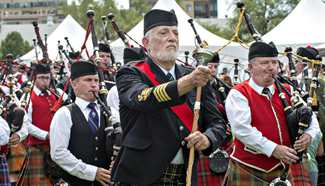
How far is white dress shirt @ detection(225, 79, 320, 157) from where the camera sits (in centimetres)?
496

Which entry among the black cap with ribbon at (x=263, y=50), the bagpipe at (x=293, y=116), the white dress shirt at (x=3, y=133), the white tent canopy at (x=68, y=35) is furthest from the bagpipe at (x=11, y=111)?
the white tent canopy at (x=68, y=35)

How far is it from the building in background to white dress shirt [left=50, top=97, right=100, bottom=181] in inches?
4434

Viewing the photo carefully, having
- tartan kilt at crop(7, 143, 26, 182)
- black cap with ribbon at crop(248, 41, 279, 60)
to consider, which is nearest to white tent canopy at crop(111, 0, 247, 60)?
tartan kilt at crop(7, 143, 26, 182)

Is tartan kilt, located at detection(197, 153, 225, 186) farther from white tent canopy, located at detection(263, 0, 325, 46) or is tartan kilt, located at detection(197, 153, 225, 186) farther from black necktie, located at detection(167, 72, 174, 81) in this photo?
white tent canopy, located at detection(263, 0, 325, 46)

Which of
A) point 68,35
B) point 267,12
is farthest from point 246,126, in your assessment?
point 267,12

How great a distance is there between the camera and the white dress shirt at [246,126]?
16.3 ft

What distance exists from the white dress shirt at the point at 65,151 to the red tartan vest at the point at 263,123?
1209mm

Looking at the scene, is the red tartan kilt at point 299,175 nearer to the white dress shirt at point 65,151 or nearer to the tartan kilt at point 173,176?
the white dress shirt at point 65,151

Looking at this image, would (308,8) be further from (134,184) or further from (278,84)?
(134,184)

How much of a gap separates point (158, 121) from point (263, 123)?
5.49 feet

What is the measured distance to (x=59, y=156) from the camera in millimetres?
5059

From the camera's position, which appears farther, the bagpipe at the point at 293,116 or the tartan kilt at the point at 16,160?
the tartan kilt at the point at 16,160

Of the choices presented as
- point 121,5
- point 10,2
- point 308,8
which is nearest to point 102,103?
point 308,8

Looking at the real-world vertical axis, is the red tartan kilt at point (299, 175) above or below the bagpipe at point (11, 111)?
below
